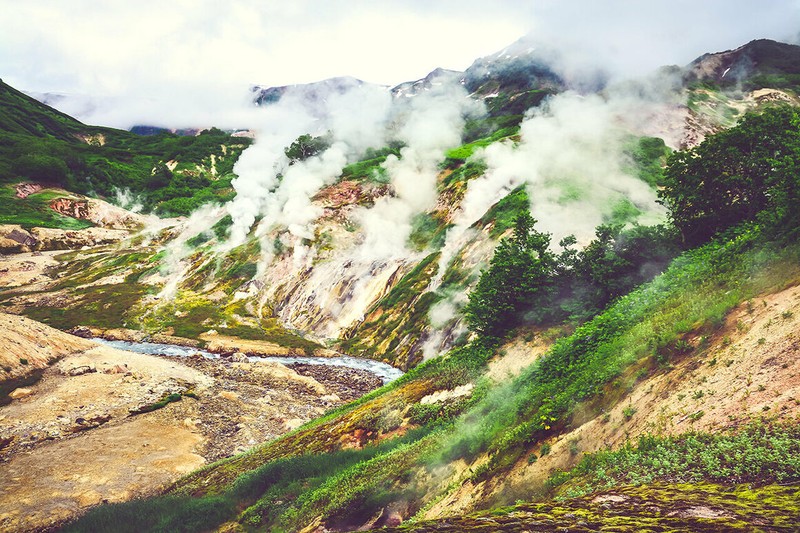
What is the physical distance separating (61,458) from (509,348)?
93.8ft

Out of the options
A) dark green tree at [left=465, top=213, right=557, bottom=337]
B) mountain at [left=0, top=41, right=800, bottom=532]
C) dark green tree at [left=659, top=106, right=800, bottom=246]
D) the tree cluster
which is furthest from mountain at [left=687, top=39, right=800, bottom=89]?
dark green tree at [left=465, top=213, right=557, bottom=337]

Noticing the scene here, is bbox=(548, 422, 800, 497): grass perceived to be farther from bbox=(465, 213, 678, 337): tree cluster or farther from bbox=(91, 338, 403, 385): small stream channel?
bbox=(91, 338, 403, 385): small stream channel

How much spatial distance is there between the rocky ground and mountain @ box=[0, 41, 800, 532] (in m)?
0.23

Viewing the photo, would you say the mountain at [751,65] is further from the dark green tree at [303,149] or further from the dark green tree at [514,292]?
the dark green tree at [514,292]

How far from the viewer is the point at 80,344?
1892 inches

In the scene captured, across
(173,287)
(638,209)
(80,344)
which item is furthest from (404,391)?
(173,287)

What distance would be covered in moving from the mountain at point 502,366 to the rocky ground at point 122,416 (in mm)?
233

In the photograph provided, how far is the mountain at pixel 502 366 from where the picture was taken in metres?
8.50

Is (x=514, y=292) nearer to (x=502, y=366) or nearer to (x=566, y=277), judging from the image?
(x=566, y=277)

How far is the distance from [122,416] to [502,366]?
3119 centimetres

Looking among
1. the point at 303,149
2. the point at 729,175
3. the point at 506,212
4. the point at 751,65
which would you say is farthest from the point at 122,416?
the point at 751,65

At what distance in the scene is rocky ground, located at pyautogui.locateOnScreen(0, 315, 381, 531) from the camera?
24.0 metres

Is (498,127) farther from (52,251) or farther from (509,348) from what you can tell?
(52,251)

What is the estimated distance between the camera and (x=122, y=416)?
34.3 m
